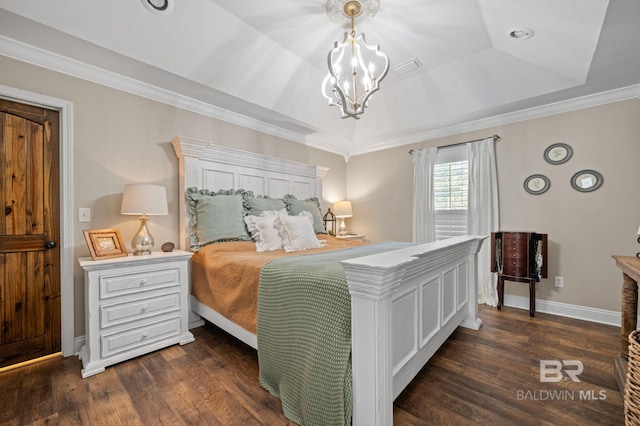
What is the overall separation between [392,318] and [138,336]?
2.01 metres

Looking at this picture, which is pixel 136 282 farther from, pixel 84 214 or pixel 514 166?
pixel 514 166

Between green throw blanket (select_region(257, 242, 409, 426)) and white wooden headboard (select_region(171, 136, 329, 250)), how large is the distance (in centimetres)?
161

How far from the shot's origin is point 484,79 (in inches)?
117

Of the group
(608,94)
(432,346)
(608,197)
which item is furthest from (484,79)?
(432,346)

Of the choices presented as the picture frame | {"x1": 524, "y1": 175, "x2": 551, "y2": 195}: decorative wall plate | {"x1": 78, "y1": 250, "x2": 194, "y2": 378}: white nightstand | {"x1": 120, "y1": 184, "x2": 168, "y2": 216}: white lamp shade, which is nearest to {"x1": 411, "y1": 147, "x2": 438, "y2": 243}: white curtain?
{"x1": 524, "y1": 175, "x2": 551, "y2": 195}: decorative wall plate

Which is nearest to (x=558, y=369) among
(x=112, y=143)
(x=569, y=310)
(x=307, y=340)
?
(x=569, y=310)

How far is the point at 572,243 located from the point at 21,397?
4928 millimetres

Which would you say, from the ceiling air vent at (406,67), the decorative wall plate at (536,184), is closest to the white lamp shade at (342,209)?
the ceiling air vent at (406,67)

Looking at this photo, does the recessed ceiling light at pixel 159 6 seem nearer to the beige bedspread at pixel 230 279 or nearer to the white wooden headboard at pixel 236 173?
the white wooden headboard at pixel 236 173

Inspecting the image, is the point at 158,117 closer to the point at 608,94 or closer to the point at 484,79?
the point at 484,79

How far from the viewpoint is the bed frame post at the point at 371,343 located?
1146 mm

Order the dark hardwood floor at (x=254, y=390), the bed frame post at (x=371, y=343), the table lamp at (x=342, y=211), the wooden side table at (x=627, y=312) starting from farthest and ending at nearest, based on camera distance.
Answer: the table lamp at (x=342, y=211) → the wooden side table at (x=627, y=312) → the dark hardwood floor at (x=254, y=390) → the bed frame post at (x=371, y=343)

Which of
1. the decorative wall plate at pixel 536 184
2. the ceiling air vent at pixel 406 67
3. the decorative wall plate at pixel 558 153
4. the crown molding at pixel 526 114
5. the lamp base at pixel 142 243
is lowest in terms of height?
the lamp base at pixel 142 243

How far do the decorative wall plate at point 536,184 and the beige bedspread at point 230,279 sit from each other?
10.1ft
